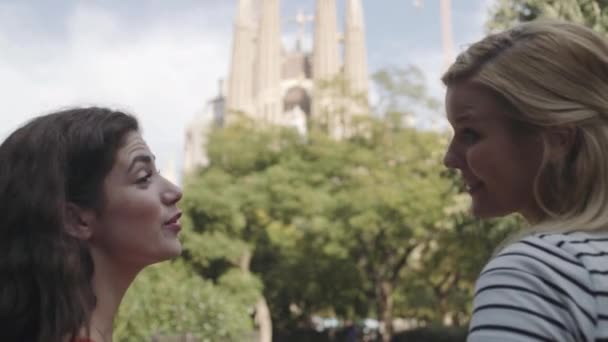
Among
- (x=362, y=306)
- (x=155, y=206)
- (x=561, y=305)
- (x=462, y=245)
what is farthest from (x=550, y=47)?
(x=362, y=306)

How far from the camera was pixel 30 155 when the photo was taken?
1759 millimetres

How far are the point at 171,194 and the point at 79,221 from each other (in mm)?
217

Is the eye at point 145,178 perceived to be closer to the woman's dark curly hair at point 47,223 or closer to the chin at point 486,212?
the woman's dark curly hair at point 47,223

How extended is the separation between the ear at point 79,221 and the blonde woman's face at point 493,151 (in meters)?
0.87

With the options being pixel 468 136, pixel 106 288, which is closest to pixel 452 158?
pixel 468 136

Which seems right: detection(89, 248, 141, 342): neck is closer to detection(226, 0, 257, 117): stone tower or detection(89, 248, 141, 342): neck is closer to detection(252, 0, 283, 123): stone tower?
detection(252, 0, 283, 123): stone tower

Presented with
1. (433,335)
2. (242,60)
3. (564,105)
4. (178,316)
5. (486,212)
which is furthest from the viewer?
(242,60)

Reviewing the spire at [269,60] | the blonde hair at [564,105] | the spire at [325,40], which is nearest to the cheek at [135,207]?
the blonde hair at [564,105]

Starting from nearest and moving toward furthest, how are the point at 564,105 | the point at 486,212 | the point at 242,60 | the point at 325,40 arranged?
the point at 564,105
the point at 486,212
the point at 325,40
the point at 242,60

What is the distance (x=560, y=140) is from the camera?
127 cm

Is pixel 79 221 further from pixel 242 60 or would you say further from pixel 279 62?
pixel 242 60

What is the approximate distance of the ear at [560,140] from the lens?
4.15ft

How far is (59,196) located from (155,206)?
218 millimetres

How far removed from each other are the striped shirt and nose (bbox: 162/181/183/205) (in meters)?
0.93
